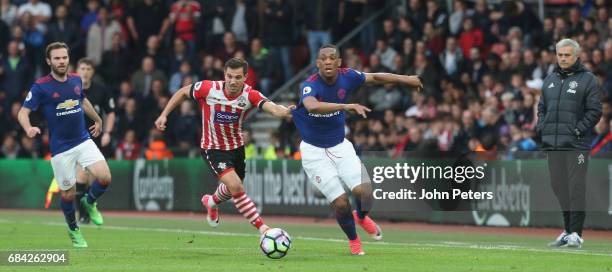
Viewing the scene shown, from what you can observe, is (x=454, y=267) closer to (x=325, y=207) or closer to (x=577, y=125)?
(x=577, y=125)

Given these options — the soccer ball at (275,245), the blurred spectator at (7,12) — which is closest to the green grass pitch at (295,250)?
the soccer ball at (275,245)

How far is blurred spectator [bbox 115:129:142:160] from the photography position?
97.3ft

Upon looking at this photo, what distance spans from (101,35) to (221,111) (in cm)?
1642

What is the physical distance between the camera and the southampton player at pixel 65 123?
1684 cm

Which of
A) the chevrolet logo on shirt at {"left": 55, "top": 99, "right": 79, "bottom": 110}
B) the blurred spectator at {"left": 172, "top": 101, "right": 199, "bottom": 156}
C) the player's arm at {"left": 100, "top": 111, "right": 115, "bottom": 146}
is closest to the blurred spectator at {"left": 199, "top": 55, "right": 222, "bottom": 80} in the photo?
the blurred spectator at {"left": 172, "top": 101, "right": 199, "bottom": 156}

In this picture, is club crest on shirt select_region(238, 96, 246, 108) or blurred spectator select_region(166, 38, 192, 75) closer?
club crest on shirt select_region(238, 96, 246, 108)

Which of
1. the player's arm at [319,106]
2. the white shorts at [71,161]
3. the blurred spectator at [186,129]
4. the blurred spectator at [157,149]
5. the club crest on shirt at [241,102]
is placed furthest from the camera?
the blurred spectator at [186,129]

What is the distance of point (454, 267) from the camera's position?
1357cm

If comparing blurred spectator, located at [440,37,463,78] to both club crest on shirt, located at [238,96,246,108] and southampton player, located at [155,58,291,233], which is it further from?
club crest on shirt, located at [238,96,246,108]

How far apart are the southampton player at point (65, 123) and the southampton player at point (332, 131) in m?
3.07

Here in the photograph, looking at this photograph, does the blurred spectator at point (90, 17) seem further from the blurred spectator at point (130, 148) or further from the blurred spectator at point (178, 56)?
the blurred spectator at point (130, 148)

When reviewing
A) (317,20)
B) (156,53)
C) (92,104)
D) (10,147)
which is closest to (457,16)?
(317,20)

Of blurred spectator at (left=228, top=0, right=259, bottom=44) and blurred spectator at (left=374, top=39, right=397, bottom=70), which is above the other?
blurred spectator at (left=228, top=0, right=259, bottom=44)

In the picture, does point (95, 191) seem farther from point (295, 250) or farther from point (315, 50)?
point (315, 50)
